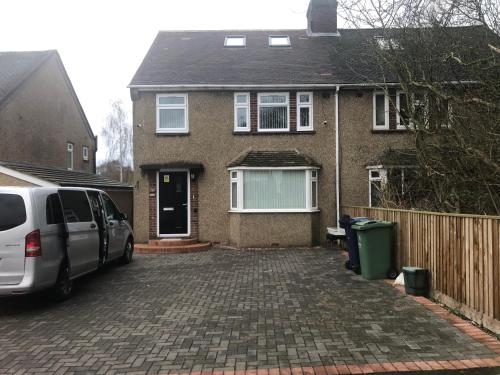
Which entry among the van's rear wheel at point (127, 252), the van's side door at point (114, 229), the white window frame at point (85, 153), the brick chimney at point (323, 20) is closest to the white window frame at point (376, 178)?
the brick chimney at point (323, 20)

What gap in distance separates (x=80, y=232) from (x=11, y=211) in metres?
1.54

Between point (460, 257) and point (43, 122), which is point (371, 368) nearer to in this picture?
point (460, 257)

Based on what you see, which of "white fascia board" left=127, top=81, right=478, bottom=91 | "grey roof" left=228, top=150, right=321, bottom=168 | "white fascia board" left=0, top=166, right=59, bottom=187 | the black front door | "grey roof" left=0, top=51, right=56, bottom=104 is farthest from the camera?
"grey roof" left=0, top=51, right=56, bottom=104

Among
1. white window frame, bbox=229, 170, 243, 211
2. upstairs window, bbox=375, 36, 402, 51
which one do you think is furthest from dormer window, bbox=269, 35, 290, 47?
upstairs window, bbox=375, 36, 402, 51

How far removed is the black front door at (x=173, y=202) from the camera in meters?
14.8

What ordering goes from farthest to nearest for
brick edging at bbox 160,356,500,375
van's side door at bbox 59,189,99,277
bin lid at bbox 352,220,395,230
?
bin lid at bbox 352,220,395,230, van's side door at bbox 59,189,99,277, brick edging at bbox 160,356,500,375

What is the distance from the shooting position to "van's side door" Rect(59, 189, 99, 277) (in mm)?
7448

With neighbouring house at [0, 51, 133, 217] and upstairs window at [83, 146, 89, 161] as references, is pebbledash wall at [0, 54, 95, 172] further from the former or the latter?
upstairs window at [83, 146, 89, 161]

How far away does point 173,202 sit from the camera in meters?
14.8

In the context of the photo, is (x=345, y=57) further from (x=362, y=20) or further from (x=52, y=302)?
(x=52, y=302)

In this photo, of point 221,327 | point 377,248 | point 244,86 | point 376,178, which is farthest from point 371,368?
point 244,86

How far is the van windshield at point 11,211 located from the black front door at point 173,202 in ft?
27.5

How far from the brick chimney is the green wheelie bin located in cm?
1249

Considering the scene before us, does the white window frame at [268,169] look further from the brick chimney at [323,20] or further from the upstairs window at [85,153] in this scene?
the upstairs window at [85,153]
